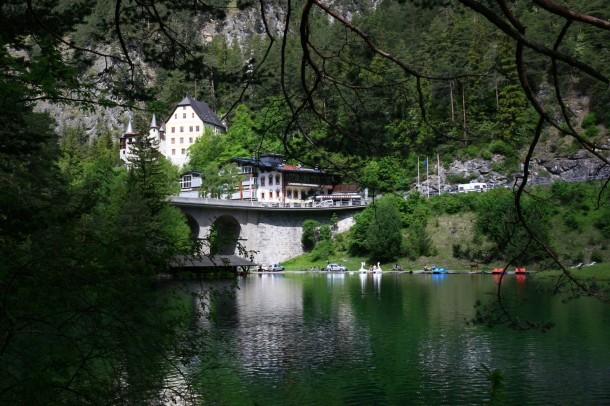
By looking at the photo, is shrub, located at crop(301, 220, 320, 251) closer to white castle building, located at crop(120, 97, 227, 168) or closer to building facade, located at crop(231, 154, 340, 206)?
building facade, located at crop(231, 154, 340, 206)

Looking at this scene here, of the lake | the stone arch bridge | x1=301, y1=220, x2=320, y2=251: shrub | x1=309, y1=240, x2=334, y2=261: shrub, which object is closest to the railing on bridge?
the stone arch bridge

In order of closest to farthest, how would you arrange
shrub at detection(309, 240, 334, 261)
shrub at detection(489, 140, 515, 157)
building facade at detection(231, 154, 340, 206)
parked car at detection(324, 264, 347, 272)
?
parked car at detection(324, 264, 347, 272)
shrub at detection(489, 140, 515, 157)
shrub at detection(309, 240, 334, 261)
building facade at detection(231, 154, 340, 206)

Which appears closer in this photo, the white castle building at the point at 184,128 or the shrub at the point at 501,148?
the shrub at the point at 501,148

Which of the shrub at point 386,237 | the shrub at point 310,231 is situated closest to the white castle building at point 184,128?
the shrub at point 310,231

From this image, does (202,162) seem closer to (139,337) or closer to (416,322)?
(416,322)

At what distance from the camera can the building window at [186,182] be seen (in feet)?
210

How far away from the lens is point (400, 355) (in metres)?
16.1

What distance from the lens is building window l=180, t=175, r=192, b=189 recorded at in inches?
2522

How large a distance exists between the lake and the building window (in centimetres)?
3790

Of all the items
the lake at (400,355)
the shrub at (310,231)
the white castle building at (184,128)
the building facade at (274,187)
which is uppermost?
the white castle building at (184,128)

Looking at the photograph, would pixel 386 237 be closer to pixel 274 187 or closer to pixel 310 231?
pixel 310 231

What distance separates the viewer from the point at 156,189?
39.6m

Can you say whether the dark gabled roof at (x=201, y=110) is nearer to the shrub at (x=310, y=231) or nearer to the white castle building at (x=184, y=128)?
the white castle building at (x=184, y=128)

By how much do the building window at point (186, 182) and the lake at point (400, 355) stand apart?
124 feet
